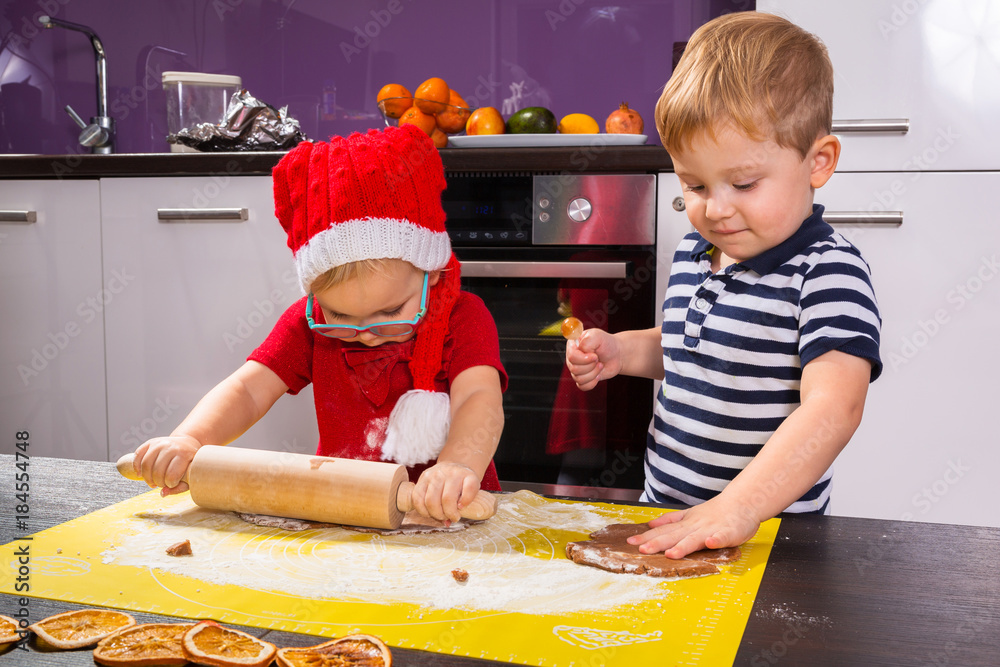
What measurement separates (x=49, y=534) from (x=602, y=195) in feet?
4.09

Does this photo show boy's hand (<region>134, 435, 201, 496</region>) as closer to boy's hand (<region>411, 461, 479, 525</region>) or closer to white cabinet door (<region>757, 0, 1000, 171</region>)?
boy's hand (<region>411, 461, 479, 525</region>)

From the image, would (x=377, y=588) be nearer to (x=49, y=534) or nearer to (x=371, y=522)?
(x=371, y=522)

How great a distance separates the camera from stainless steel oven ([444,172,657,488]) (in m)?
→ 1.68

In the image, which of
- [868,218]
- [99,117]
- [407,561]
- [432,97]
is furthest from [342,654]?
[99,117]

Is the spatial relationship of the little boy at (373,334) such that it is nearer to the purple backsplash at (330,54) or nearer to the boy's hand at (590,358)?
the boy's hand at (590,358)

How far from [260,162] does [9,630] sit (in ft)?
4.84

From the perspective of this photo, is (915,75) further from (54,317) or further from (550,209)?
(54,317)

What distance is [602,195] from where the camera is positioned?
5.48 ft

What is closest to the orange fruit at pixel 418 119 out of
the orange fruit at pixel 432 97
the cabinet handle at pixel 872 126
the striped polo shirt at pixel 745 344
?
the orange fruit at pixel 432 97

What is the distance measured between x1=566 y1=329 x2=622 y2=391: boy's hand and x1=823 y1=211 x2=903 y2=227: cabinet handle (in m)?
0.83

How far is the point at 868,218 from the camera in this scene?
1618mm

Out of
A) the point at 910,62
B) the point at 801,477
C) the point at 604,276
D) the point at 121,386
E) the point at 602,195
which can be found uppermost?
the point at 910,62

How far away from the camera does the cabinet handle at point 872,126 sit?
1618mm

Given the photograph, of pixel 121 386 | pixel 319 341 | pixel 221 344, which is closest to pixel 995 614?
pixel 319 341
